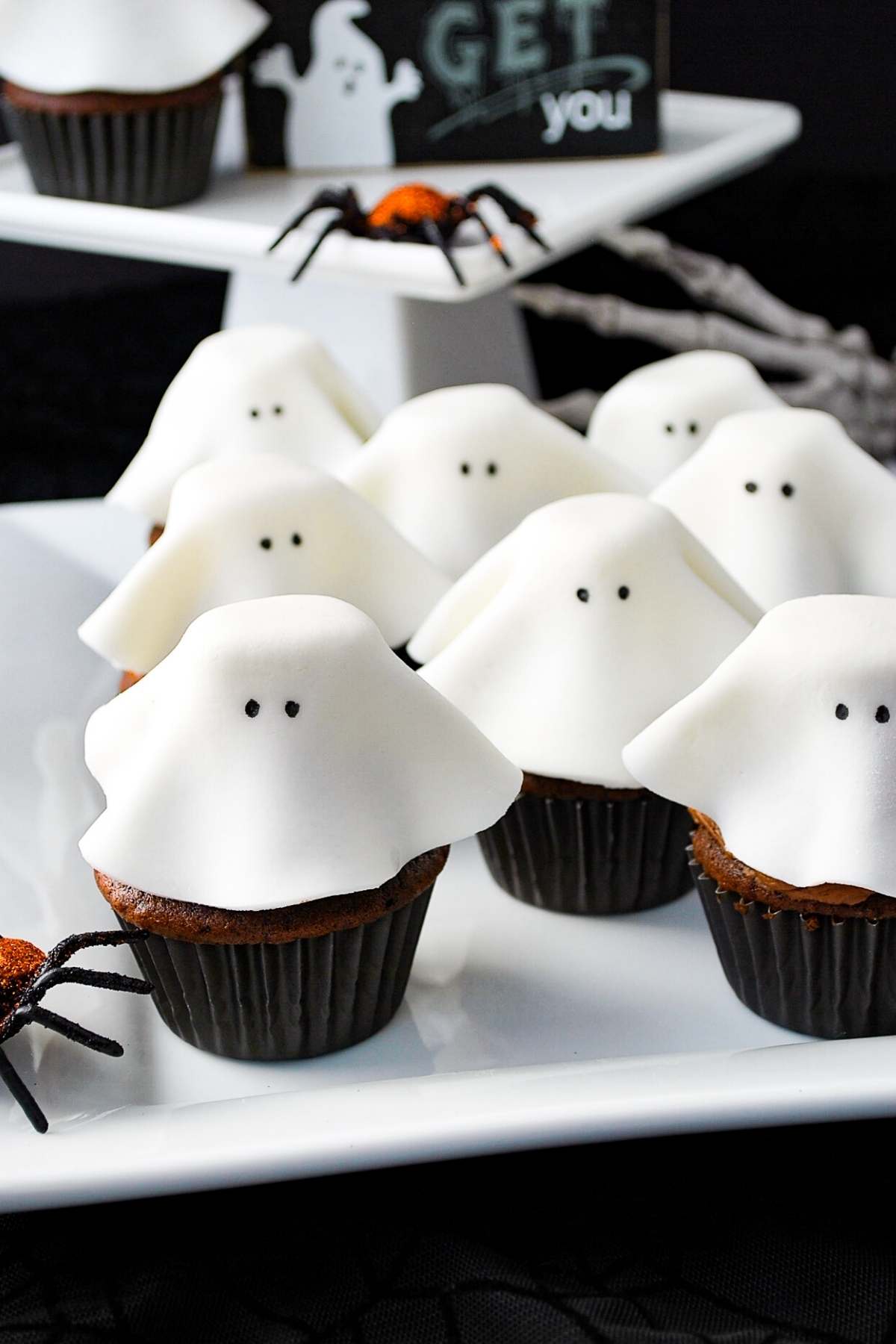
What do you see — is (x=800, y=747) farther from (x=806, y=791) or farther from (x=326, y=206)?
(x=326, y=206)

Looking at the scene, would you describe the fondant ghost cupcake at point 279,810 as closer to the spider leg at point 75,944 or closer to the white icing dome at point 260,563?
the spider leg at point 75,944

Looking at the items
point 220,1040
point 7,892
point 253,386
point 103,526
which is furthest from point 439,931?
point 103,526

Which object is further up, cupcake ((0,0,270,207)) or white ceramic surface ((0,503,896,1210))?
cupcake ((0,0,270,207))

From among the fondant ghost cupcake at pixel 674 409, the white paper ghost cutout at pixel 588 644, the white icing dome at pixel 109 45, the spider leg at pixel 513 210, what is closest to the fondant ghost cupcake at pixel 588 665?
the white paper ghost cutout at pixel 588 644

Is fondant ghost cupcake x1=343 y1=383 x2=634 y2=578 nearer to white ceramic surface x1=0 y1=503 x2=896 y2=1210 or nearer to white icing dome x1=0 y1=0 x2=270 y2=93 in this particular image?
white ceramic surface x1=0 y1=503 x2=896 y2=1210

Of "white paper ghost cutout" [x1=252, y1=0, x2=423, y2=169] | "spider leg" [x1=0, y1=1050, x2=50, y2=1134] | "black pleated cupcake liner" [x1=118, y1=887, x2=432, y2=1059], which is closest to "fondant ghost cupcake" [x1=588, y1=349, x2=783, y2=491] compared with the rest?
"white paper ghost cutout" [x1=252, y1=0, x2=423, y2=169]
